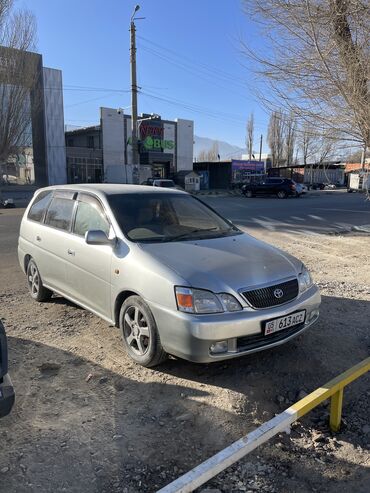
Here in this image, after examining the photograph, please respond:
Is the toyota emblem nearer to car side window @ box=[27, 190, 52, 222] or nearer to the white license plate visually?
the white license plate

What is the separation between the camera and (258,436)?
8.13ft

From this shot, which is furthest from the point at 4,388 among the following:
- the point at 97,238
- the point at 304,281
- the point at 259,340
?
the point at 304,281

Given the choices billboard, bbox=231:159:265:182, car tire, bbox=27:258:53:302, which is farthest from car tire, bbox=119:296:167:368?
billboard, bbox=231:159:265:182

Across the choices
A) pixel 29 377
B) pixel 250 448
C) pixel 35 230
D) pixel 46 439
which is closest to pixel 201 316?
pixel 250 448

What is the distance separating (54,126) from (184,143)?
18.4m

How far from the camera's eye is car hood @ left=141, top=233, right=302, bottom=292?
11.0ft

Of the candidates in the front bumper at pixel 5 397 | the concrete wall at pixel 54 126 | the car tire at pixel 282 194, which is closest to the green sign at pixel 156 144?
the concrete wall at pixel 54 126

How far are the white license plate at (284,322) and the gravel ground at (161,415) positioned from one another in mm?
461

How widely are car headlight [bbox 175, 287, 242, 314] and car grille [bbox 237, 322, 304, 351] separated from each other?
0.88ft

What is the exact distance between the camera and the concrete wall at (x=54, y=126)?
122 feet

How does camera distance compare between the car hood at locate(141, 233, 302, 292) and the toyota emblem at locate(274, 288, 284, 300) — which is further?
the toyota emblem at locate(274, 288, 284, 300)

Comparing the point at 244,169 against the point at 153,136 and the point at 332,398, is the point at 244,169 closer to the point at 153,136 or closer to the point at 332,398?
the point at 153,136

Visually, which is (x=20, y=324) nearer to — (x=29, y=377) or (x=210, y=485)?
(x=29, y=377)

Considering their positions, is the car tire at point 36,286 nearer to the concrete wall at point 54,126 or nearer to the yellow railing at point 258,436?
the yellow railing at point 258,436
